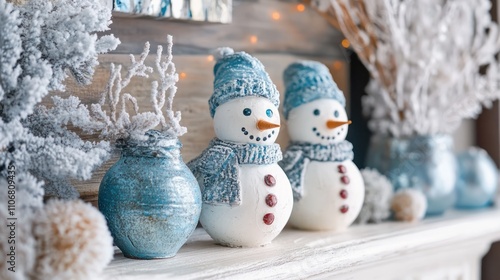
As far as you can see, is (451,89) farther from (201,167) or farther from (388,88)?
(201,167)

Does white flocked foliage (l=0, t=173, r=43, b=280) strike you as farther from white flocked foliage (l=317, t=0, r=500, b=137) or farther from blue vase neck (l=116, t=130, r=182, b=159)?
white flocked foliage (l=317, t=0, r=500, b=137)

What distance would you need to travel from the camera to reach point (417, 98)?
136 centimetres

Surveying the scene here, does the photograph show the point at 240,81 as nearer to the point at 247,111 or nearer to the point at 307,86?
the point at 247,111

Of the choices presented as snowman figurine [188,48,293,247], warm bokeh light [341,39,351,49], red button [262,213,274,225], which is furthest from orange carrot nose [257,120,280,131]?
warm bokeh light [341,39,351,49]

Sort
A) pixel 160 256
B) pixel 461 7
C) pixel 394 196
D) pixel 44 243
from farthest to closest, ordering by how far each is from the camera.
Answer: pixel 461 7 → pixel 394 196 → pixel 160 256 → pixel 44 243

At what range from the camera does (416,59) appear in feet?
4.37

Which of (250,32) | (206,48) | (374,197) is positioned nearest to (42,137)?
(206,48)

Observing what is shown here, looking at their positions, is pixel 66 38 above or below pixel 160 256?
above

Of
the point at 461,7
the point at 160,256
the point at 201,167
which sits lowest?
the point at 160,256

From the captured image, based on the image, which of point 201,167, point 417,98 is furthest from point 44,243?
point 417,98

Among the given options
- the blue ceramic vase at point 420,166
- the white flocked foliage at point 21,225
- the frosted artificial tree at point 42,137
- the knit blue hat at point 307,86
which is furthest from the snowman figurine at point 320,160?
the white flocked foliage at point 21,225

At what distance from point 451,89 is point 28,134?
0.95 m

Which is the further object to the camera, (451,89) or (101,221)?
(451,89)

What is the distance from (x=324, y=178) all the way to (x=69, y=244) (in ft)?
1.65
